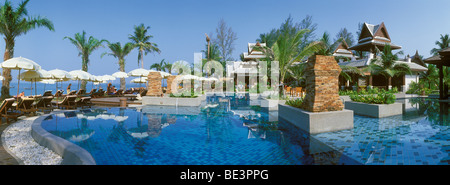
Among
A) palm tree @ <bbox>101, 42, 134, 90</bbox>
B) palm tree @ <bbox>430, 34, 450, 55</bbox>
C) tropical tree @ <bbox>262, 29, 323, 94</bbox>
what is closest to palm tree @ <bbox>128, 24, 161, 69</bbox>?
palm tree @ <bbox>101, 42, 134, 90</bbox>

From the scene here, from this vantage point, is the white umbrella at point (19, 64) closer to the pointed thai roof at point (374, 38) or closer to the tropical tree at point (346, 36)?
the pointed thai roof at point (374, 38)

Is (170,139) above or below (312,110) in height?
below

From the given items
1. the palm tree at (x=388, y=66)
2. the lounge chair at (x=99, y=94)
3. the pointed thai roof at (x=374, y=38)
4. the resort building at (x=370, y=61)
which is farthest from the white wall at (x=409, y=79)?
the lounge chair at (x=99, y=94)

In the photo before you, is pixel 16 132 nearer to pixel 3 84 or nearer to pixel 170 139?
pixel 170 139

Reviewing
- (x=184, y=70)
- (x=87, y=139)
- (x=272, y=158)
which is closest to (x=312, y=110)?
(x=272, y=158)

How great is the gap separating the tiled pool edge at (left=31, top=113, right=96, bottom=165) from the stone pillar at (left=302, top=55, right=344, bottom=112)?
5.68 m

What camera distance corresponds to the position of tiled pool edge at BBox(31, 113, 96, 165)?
125 inches

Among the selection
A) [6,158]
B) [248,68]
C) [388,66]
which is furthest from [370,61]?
[6,158]

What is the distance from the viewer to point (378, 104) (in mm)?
8023

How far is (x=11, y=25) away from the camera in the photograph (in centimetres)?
1439

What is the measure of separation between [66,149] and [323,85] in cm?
656

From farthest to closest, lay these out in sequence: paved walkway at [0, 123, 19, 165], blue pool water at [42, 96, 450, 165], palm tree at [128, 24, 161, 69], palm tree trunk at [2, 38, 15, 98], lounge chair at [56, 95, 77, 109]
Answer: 1. palm tree at [128, 24, 161, 69]
2. palm tree trunk at [2, 38, 15, 98]
3. lounge chair at [56, 95, 77, 109]
4. blue pool water at [42, 96, 450, 165]
5. paved walkway at [0, 123, 19, 165]

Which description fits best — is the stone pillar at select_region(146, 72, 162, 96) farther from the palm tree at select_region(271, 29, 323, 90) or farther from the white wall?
the white wall
